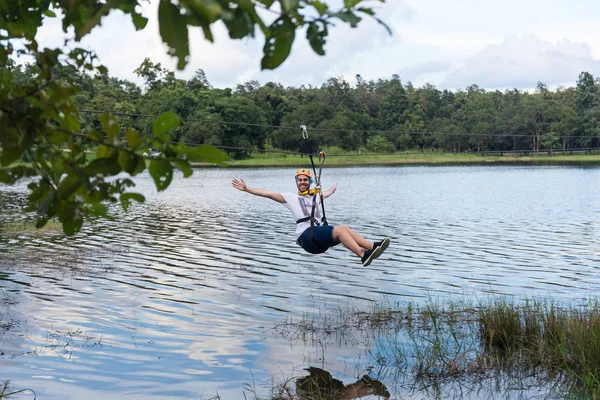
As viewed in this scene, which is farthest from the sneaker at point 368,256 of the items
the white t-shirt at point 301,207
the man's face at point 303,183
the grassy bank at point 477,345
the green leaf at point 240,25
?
the green leaf at point 240,25

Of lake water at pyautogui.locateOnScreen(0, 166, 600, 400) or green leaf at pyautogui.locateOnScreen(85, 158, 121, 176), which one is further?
lake water at pyautogui.locateOnScreen(0, 166, 600, 400)

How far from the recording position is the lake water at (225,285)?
371 inches

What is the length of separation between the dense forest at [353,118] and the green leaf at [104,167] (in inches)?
3934

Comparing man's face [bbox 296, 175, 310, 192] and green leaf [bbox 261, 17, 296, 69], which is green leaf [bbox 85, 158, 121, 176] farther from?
man's face [bbox 296, 175, 310, 192]

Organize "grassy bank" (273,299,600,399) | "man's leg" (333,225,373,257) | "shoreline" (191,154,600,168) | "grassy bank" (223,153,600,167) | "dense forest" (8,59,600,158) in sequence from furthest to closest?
"dense forest" (8,59,600,158) < "grassy bank" (223,153,600,167) < "shoreline" (191,154,600,168) < "man's leg" (333,225,373,257) < "grassy bank" (273,299,600,399)

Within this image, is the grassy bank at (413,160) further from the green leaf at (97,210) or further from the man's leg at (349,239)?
the green leaf at (97,210)

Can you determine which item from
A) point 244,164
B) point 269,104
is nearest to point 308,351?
point 244,164

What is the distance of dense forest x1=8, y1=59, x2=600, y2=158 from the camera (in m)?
113

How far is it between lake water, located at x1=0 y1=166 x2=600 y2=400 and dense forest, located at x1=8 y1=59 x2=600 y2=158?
248 ft

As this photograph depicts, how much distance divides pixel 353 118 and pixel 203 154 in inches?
5194

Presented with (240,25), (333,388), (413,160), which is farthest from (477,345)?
(413,160)

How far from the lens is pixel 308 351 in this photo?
10266 mm

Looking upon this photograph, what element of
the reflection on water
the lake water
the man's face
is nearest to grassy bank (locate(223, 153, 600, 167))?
the lake water

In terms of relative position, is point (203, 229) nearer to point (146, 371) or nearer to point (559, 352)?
point (146, 371)
